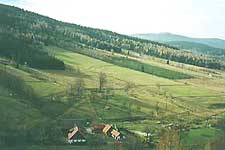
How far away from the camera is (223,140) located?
7625cm

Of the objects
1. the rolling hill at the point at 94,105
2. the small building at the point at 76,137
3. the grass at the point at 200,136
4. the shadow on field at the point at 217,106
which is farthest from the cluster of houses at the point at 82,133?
the shadow on field at the point at 217,106

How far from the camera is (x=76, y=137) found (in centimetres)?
9688

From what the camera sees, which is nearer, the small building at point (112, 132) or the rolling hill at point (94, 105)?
the rolling hill at point (94, 105)

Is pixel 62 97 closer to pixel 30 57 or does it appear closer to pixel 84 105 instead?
pixel 84 105

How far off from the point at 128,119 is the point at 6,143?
3874 cm

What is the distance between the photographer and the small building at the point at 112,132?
332 ft

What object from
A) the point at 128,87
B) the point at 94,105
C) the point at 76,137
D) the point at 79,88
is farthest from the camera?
the point at 128,87

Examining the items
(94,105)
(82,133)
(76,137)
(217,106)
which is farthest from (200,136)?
(217,106)

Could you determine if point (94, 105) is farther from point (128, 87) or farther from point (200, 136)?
point (128, 87)

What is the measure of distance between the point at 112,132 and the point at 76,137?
967 cm

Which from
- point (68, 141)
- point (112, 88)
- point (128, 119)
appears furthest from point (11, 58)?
point (68, 141)

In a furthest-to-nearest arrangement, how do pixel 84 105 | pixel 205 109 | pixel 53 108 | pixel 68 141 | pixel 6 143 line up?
pixel 205 109, pixel 84 105, pixel 53 108, pixel 68 141, pixel 6 143

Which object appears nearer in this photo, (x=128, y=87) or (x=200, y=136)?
(x=200, y=136)

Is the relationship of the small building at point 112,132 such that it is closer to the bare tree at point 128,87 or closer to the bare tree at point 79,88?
the bare tree at point 79,88
